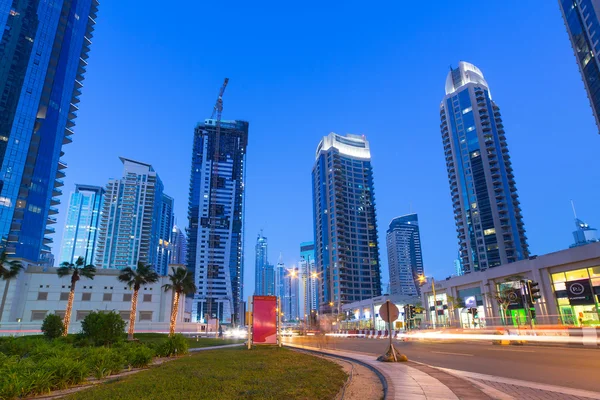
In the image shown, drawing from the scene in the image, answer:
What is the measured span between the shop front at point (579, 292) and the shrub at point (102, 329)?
4783cm

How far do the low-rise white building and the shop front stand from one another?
67.1 meters

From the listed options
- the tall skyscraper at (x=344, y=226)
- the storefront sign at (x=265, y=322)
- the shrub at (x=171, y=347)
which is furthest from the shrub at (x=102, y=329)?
the tall skyscraper at (x=344, y=226)

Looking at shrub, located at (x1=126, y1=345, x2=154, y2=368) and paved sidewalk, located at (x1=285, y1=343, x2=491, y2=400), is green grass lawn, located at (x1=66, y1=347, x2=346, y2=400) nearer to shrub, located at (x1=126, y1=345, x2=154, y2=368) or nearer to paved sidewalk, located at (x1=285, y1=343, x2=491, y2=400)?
paved sidewalk, located at (x1=285, y1=343, x2=491, y2=400)

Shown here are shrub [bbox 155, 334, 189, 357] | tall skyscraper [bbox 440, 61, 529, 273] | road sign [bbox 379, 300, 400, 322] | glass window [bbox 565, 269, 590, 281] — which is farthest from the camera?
tall skyscraper [bbox 440, 61, 529, 273]

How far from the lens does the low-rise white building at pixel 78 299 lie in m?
67.2

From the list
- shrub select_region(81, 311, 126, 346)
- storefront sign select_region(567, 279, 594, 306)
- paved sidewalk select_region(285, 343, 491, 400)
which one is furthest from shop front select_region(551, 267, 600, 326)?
shrub select_region(81, 311, 126, 346)

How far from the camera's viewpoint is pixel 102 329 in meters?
23.5

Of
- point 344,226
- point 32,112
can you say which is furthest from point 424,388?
point 344,226

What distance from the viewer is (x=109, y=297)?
73.6m

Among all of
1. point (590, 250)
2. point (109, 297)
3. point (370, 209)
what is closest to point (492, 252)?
point (370, 209)

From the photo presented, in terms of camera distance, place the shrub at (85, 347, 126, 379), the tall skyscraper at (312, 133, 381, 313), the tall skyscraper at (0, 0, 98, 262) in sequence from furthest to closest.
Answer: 1. the tall skyscraper at (312, 133, 381, 313)
2. the tall skyscraper at (0, 0, 98, 262)
3. the shrub at (85, 347, 126, 379)

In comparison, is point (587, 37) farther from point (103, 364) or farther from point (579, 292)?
point (103, 364)

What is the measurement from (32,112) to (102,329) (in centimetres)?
11012

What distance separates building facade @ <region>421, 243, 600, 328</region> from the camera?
43938 mm
